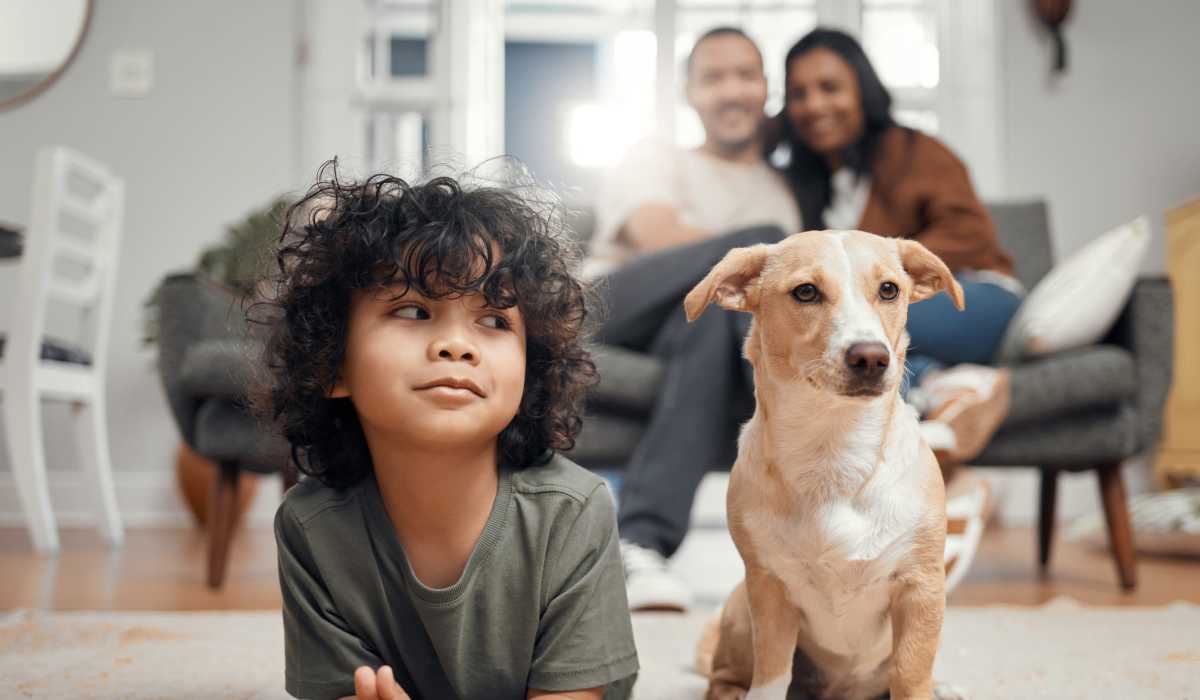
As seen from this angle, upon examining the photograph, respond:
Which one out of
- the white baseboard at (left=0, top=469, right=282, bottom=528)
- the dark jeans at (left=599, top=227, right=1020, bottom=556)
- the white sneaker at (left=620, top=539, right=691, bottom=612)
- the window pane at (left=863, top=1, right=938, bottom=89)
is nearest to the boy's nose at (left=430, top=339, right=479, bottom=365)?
the white sneaker at (left=620, top=539, right=691, bottom=612)

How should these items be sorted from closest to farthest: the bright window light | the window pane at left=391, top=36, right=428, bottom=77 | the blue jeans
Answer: the blue jeans < the window pane at left=391, top=36, right=428, bottom=77 < the bright window light

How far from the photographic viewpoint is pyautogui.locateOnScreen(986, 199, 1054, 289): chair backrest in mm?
2592

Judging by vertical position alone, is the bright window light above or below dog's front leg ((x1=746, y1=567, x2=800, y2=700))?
above

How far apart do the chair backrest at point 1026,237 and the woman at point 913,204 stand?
1.78ft

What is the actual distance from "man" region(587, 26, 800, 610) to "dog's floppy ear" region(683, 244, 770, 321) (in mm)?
835

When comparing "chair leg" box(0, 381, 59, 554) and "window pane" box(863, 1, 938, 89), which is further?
"window pane" box(863, 1, 938, 89)

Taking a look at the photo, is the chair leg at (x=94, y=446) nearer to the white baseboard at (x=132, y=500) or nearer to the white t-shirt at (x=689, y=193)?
the white baseboard at (x=132, y=500)

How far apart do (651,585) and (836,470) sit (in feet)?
2.77

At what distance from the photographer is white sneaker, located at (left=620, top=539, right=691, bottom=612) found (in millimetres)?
1594

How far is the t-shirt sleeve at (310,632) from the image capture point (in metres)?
0.86

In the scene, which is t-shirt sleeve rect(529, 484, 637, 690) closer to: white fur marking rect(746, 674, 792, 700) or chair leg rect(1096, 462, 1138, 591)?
white fur marking rect(746, 674, 792, 700)

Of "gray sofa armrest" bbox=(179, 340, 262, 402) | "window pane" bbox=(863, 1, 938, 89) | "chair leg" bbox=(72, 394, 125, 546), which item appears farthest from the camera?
"window pane" bbox=(863, 1, 938, 89)

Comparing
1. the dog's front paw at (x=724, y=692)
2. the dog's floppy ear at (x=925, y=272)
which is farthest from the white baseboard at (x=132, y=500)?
the dog's floppy ear at (x=925, y=272)

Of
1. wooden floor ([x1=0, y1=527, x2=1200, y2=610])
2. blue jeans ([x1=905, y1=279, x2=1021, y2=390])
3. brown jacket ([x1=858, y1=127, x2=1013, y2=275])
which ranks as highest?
brown jacket ([x1=858, y1=127, x2=1013, y2=275])
